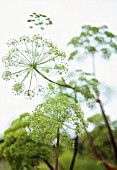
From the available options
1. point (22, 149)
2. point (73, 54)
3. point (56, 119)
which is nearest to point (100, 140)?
point (73, 54)

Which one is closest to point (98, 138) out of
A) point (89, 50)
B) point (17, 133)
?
point (89, 50)

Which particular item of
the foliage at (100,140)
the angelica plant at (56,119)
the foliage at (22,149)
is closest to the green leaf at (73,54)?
the foliage at (22,149)

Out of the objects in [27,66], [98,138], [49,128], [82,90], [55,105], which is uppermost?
[98,138]

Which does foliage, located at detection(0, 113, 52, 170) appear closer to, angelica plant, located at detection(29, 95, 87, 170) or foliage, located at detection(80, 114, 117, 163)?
angelica plant, located at detection(29, 95, 87, 170)

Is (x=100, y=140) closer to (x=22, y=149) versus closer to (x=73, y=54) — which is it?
(x=73, y=54)

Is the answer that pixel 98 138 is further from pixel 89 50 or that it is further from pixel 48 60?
pixel 48 60

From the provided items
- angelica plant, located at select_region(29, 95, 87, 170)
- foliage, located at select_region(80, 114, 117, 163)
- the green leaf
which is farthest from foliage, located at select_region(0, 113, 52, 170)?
foliage, located at select_region(80, 114, 117, 163)

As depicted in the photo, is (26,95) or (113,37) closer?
(26,95)
